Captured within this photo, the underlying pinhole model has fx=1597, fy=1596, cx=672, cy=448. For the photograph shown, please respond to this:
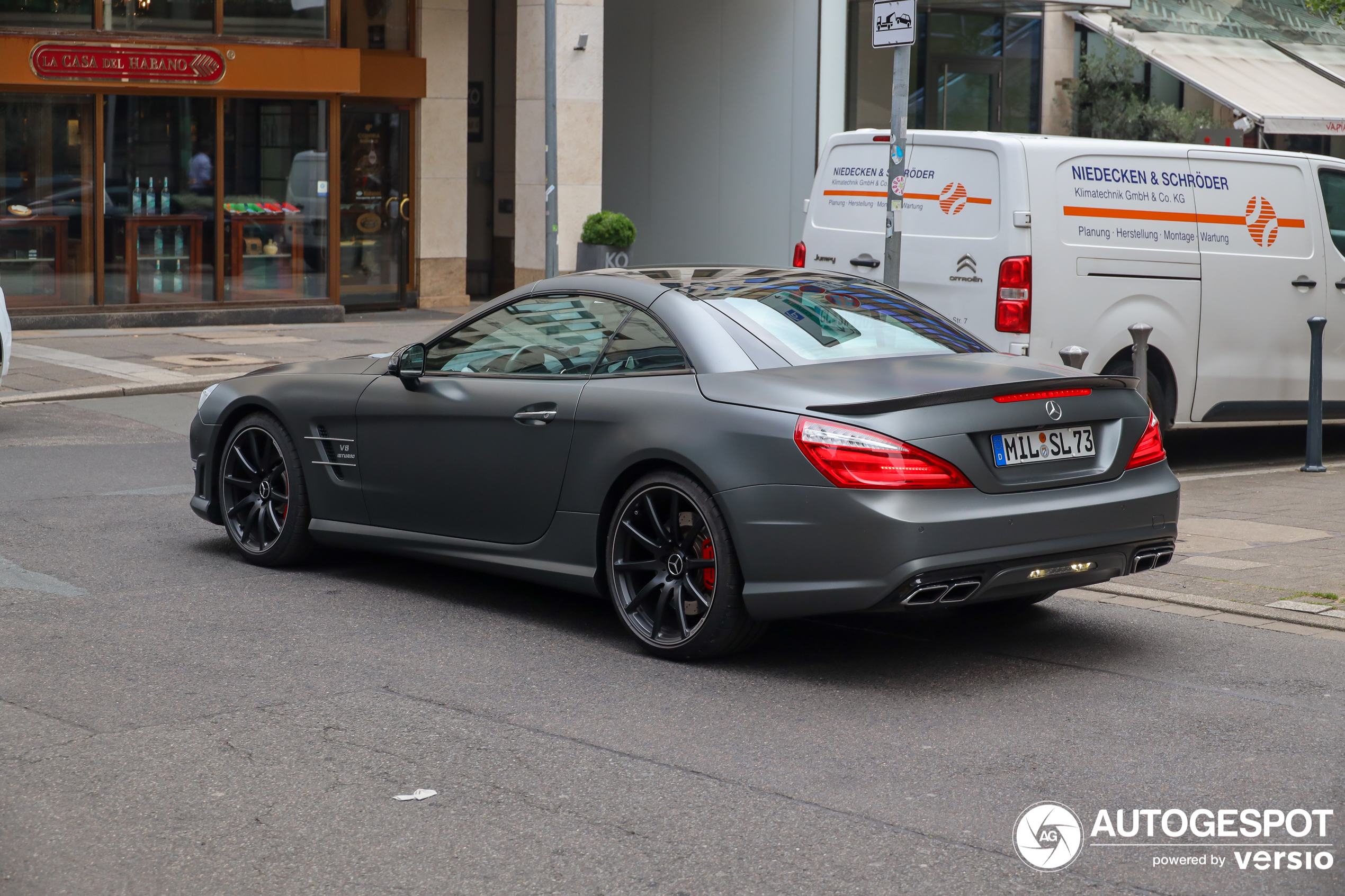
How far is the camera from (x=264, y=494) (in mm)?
7484

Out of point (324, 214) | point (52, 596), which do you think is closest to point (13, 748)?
point (52, 596)

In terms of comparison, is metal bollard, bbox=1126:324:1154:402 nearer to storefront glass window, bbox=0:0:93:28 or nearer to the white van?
the white van

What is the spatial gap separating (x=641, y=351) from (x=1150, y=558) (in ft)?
6.76

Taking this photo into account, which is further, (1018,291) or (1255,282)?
(1255,282)

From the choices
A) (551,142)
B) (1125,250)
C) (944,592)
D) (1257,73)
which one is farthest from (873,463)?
(1257,73)

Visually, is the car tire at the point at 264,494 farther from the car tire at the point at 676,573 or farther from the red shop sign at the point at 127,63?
the red shop sign at the point at 127,63

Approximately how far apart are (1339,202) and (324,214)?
13129 mm

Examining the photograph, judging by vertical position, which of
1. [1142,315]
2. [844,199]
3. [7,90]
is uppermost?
[7,90]

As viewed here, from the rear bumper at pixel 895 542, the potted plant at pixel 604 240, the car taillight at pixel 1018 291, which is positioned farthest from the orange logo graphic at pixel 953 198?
the potted plant at pixel 604 240

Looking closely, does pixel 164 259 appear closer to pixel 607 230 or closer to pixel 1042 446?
pixel 607 230

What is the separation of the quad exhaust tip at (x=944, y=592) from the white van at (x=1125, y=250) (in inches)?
176

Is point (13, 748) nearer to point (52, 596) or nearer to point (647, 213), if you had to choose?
point (52, 596)

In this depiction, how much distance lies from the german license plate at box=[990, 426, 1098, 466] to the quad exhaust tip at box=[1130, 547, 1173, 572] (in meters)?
0.43

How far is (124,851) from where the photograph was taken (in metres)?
3.97
